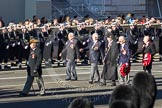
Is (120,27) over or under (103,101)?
over

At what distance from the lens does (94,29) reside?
95.3 feet

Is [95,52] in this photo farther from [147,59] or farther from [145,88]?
[145,88]

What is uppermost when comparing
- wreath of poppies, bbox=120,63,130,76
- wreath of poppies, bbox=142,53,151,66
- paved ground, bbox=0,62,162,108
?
wreath of poppies, bbox=142,53,151,66

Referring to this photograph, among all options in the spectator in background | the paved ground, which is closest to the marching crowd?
the paved ground

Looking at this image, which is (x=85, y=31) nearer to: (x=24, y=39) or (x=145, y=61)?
(x=24, y=39)

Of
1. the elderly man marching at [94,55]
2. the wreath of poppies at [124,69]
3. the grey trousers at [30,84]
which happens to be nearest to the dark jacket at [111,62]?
the elderly man marching at [94,55]

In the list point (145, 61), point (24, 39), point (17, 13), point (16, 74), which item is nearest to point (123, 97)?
point (145, 61)

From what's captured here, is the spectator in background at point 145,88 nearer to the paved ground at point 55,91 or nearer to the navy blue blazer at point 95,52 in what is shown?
the paved ground at point 55,91

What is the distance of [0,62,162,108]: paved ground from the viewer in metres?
16.7

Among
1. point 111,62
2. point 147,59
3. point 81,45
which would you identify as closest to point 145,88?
point 111,62

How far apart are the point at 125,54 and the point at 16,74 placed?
6684 millimetres

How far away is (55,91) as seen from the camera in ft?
63.5

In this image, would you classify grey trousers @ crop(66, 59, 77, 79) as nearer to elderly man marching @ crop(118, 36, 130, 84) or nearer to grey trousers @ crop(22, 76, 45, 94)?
elderly man marching @ crop(118, 36, 130, 84)

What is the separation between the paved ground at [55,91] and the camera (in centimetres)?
1670
